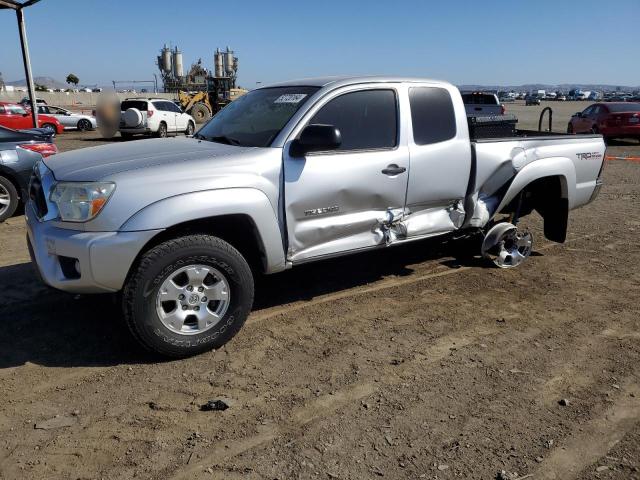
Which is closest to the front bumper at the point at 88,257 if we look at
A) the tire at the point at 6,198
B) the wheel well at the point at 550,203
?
the wheel well at the point at 550,203

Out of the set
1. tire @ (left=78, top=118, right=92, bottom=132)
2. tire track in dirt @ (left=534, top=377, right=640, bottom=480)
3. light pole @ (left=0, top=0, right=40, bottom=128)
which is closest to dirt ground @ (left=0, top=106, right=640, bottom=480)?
tire track in dirt @ (left=534, top=377, right=640, bottom=480)

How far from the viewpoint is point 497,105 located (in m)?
18.8

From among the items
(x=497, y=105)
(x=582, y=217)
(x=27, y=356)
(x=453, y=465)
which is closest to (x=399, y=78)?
(x=453, y=465)

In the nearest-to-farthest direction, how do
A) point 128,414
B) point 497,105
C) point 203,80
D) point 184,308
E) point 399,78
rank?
1. point 128,414
2. point 184,308
3. point 399,78
4. point 497,105
5. point 203,80

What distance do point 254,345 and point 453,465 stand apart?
5.73 ft

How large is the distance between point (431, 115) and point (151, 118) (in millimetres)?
18245

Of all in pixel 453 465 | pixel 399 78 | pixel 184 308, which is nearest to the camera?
pixel 453 465

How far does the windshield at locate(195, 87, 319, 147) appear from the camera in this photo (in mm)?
4164

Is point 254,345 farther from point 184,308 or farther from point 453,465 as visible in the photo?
point 453,465

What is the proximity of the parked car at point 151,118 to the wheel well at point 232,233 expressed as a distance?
17568 mm

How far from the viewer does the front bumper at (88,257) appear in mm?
3295

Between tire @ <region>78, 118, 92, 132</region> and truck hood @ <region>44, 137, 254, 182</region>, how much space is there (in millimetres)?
24047

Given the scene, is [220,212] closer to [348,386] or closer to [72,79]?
[348,386]

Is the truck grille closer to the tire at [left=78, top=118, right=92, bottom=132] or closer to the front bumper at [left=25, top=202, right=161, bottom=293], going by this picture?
the front bumper at [left=25, top=202, right=161, bottom=293]
